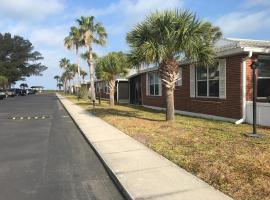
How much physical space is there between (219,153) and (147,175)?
2398 mm

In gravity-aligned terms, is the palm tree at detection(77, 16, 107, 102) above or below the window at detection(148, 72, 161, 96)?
above

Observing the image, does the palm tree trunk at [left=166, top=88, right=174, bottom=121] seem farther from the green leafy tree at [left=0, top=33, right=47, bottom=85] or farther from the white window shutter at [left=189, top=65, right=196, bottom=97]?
the green leafy tree at [left=0, top=33, right=47, bottom=85]

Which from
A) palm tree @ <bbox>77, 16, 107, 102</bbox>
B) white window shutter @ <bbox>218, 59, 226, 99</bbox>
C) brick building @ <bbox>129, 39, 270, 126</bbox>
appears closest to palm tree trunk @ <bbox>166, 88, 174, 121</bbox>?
brick building @ <bbox>129, 39, 270, 126</bbox>

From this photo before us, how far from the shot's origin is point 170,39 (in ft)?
46.6

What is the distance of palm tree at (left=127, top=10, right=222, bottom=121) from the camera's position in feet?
46.6

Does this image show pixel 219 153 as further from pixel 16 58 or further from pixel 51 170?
pixel 16 58

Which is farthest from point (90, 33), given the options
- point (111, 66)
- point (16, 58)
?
point (16, 58)

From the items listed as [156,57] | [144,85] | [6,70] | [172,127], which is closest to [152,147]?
[172,127]

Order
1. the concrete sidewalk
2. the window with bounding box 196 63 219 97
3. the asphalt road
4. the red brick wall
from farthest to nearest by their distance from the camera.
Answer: the window with bounding box 196 63 219 97 → the red brick wall → the asphalt road → the concrete sidewalk

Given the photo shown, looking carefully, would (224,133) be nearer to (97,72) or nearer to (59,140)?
(59,140)

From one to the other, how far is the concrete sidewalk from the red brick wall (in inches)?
244

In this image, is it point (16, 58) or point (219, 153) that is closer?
point (219, 153)

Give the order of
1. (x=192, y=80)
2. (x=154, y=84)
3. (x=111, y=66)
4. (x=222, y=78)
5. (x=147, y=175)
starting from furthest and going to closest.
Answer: (x=111, y=66), (x=154, y=84), (x=192, y=80), (x=222, y=78), (x=147, y=175)

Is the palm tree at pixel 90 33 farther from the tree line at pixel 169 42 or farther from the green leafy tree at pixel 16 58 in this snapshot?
the green leafy tree at pixel 16 58
